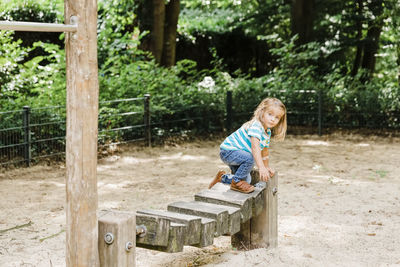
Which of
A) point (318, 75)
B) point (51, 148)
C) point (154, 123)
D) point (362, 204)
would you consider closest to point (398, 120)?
point (318, 75)

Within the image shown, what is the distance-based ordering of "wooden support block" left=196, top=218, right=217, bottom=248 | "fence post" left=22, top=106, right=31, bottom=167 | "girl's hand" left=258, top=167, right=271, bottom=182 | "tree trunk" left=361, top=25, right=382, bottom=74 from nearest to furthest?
"wooden support block" left=196, top=218, right=217, bottom=248 → "girl's hand" left=258, top=167, right=271, bottom=182 → "fence post" left=22, top=106, right=31, bottom=167 → "tree trunk" left=361, top=25, right=382, bottom=74

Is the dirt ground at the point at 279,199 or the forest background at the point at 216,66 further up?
the forest background at the point at 216,66

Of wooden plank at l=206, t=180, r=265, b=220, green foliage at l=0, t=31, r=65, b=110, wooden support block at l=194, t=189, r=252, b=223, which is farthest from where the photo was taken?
green foliage at l=0, t=31, r=65, b=110

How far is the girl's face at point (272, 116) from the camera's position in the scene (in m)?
5.05

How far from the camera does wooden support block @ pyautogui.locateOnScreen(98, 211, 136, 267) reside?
3482 mm

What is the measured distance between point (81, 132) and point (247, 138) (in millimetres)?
2170

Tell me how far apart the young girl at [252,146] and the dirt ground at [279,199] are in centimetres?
67

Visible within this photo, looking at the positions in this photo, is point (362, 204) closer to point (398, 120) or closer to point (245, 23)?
point (398, 120)

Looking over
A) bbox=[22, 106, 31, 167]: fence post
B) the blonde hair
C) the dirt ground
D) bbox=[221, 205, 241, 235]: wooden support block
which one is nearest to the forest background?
bbox=[22, 106, 31, 167]: fence post

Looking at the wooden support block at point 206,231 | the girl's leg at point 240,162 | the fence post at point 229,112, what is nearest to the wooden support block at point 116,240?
the wooden support block at point 206,231

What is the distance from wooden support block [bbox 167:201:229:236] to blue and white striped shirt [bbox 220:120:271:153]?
79cm

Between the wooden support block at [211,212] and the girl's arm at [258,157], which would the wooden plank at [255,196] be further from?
the wooden support block at [211,212]

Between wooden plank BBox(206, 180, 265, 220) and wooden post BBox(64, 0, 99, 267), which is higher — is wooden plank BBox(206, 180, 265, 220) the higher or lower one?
the lower one

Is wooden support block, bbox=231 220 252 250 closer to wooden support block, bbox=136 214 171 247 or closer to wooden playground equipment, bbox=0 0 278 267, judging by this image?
wooden playground equipment, bbox=0 0 278 267
